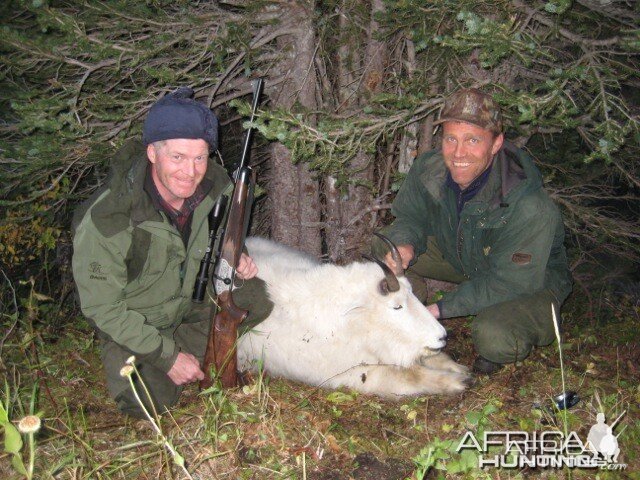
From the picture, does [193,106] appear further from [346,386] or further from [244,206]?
[346,386]

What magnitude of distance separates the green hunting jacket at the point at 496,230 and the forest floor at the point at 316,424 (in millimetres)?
688

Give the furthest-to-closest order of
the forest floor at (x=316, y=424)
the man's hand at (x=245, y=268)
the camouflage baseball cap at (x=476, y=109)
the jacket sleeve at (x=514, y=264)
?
1. the man's hand at (x=245, y=268)
2. the jacket sleeve at (x=514, y=264)
3. the camouflage baseball cap at (x=476, y=109)
4. the forest floor at (x=316, y=424)

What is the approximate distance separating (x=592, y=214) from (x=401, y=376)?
275 centimetres

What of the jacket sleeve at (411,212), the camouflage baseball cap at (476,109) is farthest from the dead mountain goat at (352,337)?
the camouflage baseball cap at (476,109)

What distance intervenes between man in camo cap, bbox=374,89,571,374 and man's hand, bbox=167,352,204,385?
1.83m

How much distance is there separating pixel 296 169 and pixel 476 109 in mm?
2102

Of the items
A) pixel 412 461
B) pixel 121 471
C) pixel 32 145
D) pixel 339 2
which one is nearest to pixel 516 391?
pixel 412 461

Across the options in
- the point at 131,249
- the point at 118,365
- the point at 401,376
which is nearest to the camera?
the point at 131,249

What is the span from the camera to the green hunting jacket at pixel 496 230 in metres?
4.01

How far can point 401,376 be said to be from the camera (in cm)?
414

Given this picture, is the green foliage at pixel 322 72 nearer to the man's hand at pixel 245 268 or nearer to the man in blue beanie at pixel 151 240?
the man in blue beanie at pixel 151 240

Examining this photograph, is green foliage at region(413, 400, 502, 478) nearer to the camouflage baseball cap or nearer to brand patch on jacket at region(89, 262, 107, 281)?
the camouflage baseball cap

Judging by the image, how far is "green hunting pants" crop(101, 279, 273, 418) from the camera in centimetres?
380

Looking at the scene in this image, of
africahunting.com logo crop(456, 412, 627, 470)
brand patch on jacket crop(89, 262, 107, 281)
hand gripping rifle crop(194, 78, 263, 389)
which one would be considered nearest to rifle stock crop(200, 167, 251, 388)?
hand gripping rifle crop(194, 78, 263, 389)
